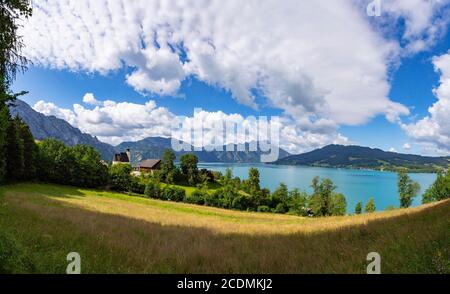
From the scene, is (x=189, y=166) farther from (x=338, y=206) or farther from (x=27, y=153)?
(x=27, y=153)

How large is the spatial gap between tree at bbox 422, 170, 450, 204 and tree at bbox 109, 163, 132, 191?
86582mm

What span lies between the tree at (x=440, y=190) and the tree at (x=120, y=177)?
86.6 m

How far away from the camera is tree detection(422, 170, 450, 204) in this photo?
75.6 metres

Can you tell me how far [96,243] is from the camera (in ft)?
29.7

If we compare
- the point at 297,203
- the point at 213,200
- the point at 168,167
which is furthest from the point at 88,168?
the point at 297,203

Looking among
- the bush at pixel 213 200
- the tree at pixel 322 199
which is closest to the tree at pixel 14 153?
the bush at pixel 213 200

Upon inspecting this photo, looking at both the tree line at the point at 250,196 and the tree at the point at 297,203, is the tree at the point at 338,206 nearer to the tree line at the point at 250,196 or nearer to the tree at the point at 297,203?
the tree line at the point at 250,196

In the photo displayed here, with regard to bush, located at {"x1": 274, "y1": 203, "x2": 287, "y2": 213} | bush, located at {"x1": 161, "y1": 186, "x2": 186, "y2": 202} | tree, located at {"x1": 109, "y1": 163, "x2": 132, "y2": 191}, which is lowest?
bush, located at {"x1": 274, "y1": 203, "x2": 287, "y2": 213}

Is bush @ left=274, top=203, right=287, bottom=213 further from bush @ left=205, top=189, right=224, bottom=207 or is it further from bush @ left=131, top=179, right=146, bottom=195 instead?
bush @ left=131, top=179, right=146, bottom=195

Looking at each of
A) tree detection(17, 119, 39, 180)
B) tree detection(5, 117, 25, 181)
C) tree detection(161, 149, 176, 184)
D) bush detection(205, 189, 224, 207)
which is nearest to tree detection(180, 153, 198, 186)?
tree detection(161, 149, 176, 184)

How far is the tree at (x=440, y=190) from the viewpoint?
75.6 m
